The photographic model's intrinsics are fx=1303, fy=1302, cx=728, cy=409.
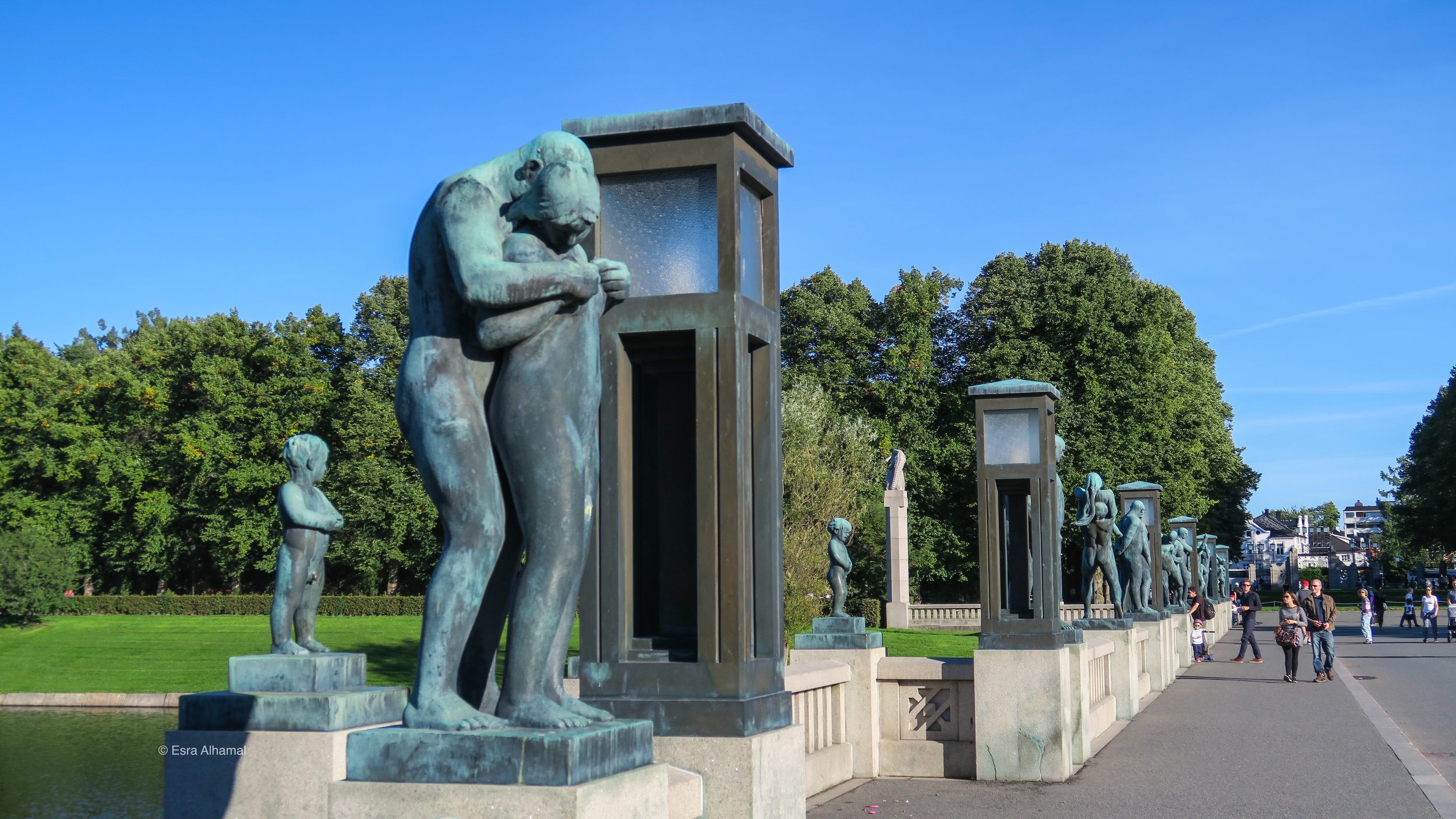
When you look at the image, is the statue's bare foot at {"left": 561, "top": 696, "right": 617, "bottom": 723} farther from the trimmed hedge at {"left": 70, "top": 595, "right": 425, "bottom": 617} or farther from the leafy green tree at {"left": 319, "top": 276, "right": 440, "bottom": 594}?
the leafy green tree at {"left": 319, "top": 276, "right": 440, "bottom": 594}

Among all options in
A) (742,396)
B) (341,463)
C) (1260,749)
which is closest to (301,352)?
(341,463)

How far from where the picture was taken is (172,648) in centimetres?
3155

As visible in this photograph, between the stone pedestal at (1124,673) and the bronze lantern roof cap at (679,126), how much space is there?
13095mm

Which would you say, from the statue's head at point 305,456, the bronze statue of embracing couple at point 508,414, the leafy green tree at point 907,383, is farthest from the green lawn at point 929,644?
the bronze statue of embracing couple at point 508,414

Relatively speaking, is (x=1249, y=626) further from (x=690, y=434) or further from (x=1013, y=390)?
(x=690, y=434)

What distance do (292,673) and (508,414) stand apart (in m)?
2.77

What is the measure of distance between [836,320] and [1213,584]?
17.7 meters

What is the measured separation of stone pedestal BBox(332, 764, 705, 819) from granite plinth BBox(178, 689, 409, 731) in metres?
1.69

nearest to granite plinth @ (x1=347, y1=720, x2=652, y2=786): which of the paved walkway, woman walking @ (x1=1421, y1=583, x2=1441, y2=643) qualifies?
the paved walkway

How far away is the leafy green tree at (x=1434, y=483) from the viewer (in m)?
61.2

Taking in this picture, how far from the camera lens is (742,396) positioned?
571 cm

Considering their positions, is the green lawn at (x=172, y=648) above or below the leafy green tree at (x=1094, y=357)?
below

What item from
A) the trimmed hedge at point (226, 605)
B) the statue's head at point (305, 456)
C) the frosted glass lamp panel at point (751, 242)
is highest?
the frosted glass lamp panel at point (751, 242)

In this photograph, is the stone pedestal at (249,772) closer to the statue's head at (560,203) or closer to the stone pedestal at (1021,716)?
the statue's head at (560,203)
